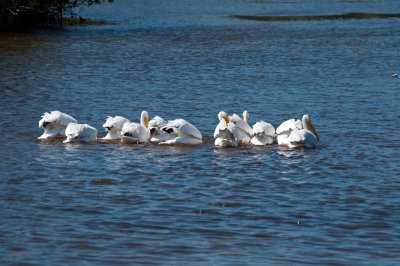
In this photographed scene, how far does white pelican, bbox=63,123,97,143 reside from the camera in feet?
39.9

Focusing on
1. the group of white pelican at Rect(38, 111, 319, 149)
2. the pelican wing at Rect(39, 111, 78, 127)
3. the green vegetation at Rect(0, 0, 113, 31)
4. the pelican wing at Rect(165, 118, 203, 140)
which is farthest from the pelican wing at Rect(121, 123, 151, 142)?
the green vegetation at Rect(0, 0, 113, 31)

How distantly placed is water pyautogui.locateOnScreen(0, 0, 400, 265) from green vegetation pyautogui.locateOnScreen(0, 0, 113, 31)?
6.17m

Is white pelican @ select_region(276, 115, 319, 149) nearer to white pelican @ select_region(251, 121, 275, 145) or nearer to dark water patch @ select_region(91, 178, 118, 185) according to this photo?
white pelican @ select_region(251, 121, 275, 145)

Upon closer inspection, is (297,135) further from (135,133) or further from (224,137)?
(135,133)

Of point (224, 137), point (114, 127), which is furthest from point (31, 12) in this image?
point (224, 137)

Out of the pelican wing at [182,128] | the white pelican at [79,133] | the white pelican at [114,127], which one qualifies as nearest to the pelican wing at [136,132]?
the white pelican at [114,127]

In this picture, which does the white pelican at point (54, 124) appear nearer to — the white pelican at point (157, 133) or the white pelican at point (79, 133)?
the white pelican at point (79, 133)

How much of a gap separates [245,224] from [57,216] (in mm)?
1698

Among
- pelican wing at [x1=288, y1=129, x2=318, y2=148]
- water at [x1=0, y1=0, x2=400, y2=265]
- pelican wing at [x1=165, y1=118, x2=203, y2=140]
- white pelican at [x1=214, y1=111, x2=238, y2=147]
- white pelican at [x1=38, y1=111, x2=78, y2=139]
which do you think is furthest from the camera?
white pelican at [x1=38, y1=111, x2=78, y2=139]

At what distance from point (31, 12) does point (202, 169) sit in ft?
71.6

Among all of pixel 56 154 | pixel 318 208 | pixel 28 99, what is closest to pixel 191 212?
pixel 318 208

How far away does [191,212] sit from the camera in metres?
8.88

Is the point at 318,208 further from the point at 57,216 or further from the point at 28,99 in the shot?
the point at 28,99

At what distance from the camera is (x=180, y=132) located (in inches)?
472
